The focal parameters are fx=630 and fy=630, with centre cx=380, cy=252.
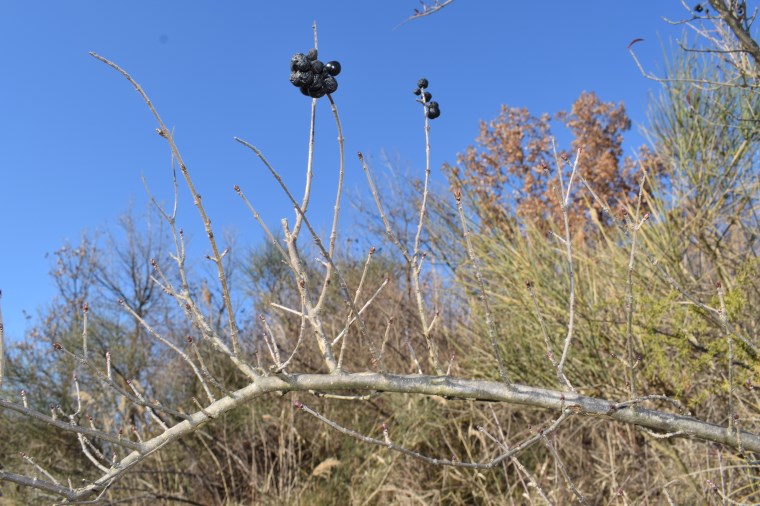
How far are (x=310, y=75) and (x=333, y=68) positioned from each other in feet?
0.24

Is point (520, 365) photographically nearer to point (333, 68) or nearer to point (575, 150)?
point (333, 68)

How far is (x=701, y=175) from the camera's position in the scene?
14.2 ft

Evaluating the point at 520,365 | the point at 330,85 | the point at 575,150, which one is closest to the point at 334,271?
the point at 330,85

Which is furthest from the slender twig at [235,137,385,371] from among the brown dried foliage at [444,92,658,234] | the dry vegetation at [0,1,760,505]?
the brown dried foliage at [444,92,658,234]

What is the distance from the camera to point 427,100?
6.53 ft

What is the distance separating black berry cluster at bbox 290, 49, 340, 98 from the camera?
1.61 metres

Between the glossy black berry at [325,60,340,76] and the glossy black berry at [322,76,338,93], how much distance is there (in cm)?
1

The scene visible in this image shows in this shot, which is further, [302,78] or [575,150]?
[575,150]

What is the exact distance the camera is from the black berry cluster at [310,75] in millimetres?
1612

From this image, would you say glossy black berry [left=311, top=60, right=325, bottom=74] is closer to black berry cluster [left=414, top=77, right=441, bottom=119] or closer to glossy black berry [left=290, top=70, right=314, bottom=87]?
glossy black berry [left=290, top=70, right=314, bottom=87]

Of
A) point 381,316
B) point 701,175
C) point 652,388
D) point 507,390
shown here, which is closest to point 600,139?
point 381,316

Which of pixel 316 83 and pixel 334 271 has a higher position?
pixel 316 83

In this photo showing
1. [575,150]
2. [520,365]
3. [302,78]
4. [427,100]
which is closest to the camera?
[302,78]

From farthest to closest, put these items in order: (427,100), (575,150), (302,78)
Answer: (575,150) < (427,100) < (302,78)
